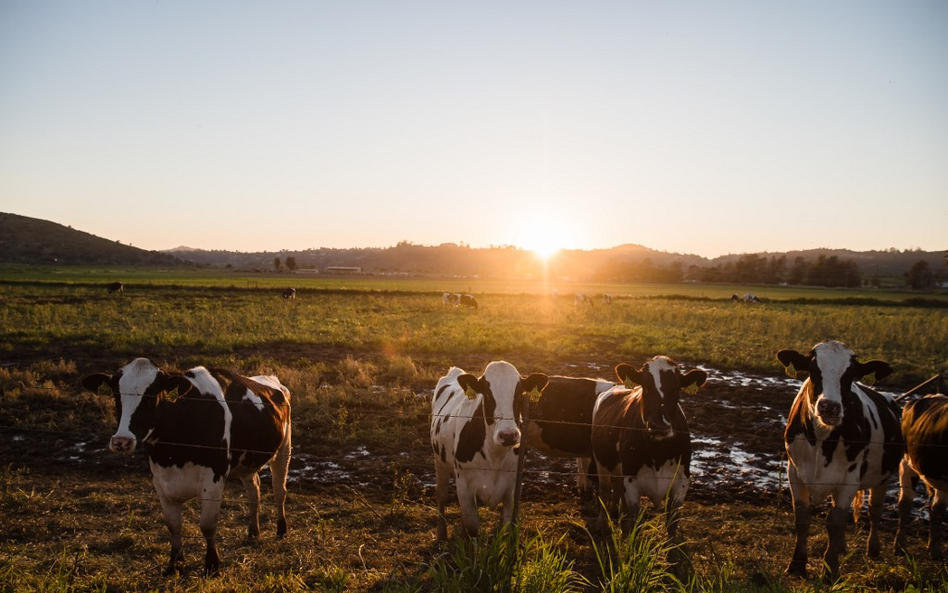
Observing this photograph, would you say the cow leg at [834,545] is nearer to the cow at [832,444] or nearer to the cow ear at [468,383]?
the cow at [832,444]

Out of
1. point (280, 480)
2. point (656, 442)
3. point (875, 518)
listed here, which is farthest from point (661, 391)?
point (280, 480)

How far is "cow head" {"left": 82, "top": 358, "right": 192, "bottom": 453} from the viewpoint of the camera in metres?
5.56

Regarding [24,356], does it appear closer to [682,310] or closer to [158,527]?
[158,527]

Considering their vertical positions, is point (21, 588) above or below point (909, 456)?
below

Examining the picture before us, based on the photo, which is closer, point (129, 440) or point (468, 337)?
point (129, 440)

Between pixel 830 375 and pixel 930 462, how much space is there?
1.89 meters

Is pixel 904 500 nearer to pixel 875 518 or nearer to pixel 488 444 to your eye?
pixel 875 518

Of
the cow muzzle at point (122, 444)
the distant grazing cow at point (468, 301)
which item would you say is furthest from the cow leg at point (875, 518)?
the distant grazing cow at point (468, 301)

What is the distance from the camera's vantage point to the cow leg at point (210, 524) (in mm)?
5812

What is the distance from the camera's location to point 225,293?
160 feet

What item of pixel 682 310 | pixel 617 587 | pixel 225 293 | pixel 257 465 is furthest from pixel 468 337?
pixel 225 293

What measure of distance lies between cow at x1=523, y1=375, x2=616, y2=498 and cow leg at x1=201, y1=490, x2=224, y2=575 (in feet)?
14.1

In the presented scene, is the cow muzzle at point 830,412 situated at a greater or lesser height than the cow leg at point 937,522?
greater

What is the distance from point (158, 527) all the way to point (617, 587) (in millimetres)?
5351
